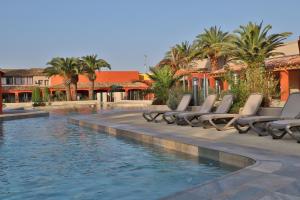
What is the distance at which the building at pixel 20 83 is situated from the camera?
66.1 meters

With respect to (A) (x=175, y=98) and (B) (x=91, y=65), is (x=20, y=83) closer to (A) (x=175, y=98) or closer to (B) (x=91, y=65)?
Result: (B) (x=91, y=65)

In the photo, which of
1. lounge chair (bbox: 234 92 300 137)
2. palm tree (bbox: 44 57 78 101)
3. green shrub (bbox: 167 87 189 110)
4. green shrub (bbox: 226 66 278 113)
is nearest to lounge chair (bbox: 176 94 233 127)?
green shrub (bbox: 226 66 278 113)

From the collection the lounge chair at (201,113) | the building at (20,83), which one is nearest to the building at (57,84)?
the building at (20,83)

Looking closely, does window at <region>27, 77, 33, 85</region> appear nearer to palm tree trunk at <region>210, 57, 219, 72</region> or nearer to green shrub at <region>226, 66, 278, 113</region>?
palm tree trunk at <region>210, 57, 219, 72</region>

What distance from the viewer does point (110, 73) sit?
71.4m

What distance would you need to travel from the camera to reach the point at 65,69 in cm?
5828

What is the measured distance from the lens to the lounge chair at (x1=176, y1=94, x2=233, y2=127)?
12688 millimetres

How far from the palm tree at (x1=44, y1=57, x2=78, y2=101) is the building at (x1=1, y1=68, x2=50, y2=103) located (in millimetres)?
8460

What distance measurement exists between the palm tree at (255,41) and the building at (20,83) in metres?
43.1

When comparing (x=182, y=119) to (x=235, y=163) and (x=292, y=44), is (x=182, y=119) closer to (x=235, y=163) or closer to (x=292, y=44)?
(x=235, y=163)

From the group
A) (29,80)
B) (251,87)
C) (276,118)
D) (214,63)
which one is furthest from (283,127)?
(29,80)

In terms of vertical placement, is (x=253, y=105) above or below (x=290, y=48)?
below

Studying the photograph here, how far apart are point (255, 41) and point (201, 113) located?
17.6 meters

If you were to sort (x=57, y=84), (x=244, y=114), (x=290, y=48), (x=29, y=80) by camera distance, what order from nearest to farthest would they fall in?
(x=244, y=114) < (x=290, y=48) < (x=57, y=84) < (x=29, y=80)
